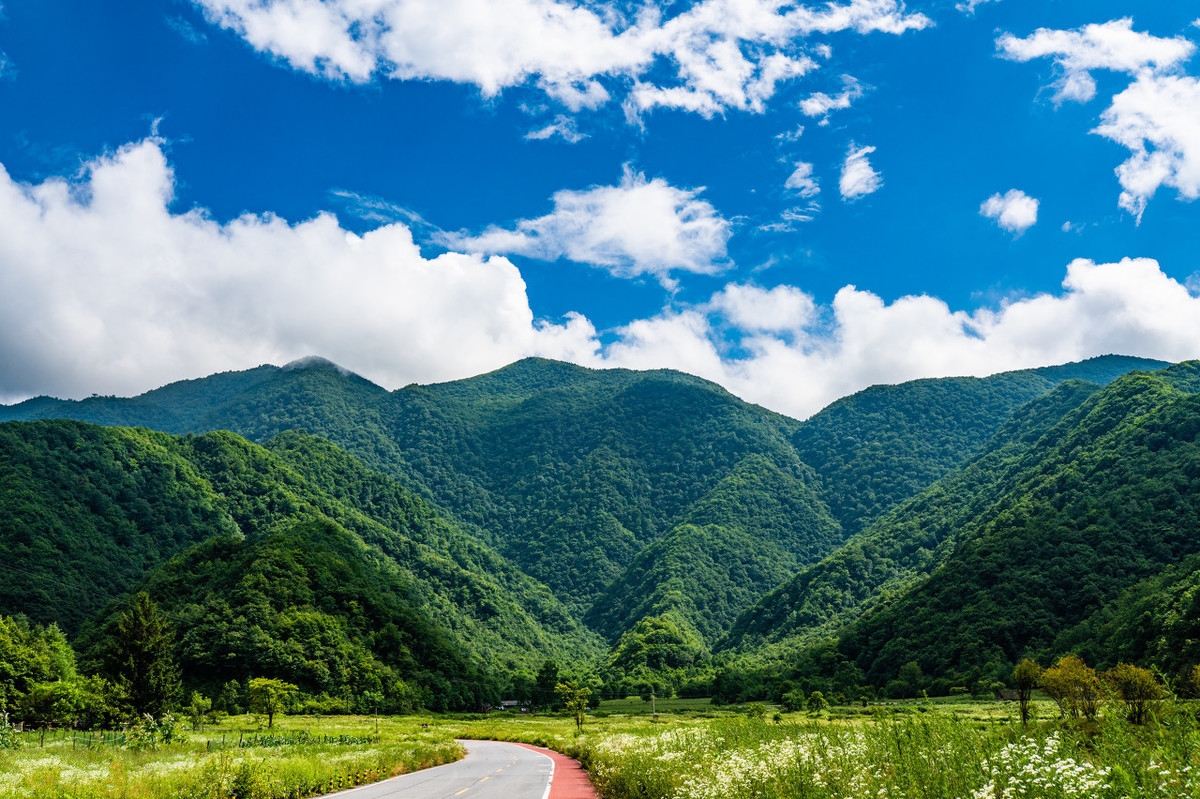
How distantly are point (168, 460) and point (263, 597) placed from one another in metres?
62.3

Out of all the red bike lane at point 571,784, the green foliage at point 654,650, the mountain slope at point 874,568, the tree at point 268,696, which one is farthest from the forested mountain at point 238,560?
the red bike lane at point 571,784

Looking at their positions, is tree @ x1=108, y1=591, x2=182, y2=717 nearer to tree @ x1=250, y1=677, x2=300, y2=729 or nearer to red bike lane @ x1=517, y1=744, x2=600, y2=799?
tree @ x1=250, y1=677, x2=300, y2=729

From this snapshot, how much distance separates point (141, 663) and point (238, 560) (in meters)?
50.5

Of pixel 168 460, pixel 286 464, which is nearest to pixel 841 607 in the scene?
pixel 286 464

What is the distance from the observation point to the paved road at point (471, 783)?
843 inches

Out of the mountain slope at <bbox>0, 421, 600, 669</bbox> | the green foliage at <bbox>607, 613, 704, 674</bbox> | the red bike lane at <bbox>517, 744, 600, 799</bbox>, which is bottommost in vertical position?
the green foliage at <bbox>607, 613, 704, 674</bbox>

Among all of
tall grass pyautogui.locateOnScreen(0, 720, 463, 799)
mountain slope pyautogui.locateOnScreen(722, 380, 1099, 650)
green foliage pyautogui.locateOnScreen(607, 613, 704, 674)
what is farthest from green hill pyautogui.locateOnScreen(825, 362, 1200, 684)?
tall grass pyautogui.locateOnScreen(0, 720, 463, 799)

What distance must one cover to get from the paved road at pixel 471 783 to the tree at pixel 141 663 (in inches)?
1558

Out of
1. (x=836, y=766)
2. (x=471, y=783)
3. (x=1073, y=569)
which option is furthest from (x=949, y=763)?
(x=1073, y=569)

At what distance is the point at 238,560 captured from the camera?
11206cm

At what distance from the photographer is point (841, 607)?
167m

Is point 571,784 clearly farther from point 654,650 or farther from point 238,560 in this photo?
point 654,650

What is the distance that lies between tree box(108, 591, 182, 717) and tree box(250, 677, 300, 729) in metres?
7.97

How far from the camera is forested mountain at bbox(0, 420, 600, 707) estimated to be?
102 meters
